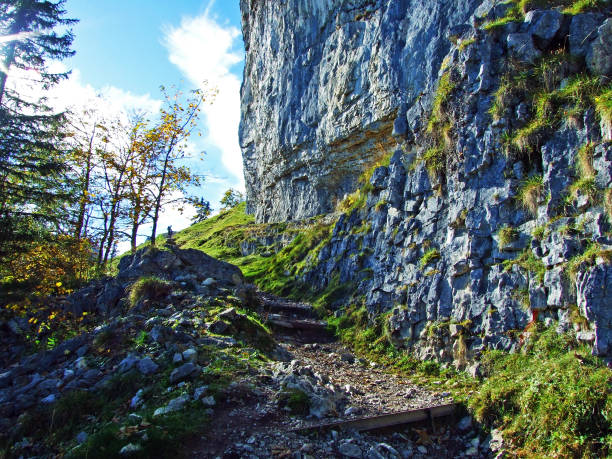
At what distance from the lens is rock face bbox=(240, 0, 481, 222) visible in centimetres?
2234

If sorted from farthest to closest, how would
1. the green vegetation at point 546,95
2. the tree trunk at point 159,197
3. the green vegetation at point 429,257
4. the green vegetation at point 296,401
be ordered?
the tree trunk at point 159,197 < the green vegetation at point 429,257 < the green vegetation at point 546,95 < the green vegetation at point 296,401

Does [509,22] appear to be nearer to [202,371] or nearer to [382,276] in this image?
[382,276]

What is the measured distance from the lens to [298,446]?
558cm

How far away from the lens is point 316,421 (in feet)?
20.8

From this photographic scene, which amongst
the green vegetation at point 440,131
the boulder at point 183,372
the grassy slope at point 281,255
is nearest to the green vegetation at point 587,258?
the green vegetation at point 440,131

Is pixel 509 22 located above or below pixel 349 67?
below

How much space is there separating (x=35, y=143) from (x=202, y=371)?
10435 mm

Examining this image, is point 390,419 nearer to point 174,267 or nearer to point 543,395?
point 543,395

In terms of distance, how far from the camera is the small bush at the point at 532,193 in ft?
28.7

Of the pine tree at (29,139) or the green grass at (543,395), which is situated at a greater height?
the pine tree at (29,139)

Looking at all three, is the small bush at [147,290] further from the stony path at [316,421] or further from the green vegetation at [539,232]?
the green vegetation at [539,232]

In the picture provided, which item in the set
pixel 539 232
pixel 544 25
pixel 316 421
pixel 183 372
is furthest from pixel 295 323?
pixel 544 25

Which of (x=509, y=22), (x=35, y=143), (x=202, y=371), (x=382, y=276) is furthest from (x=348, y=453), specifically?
(x=35, y=143)

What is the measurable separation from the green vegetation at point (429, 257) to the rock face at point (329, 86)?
5.26m
